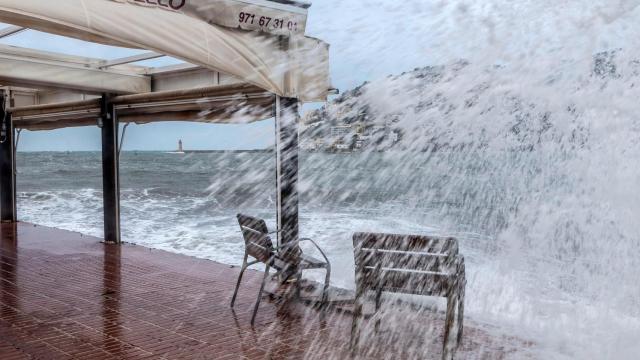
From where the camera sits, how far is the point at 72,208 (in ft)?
81.1

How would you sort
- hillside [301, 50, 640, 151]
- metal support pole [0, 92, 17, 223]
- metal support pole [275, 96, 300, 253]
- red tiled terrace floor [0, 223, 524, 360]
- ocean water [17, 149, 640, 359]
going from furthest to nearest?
metal support pole [0, 92, 17, 223], metal support pole [275, 96, 300, 253], ocean water [17, 149, 640, 359], hillside [301, 50, 640, 151], red tiled terrace floor [0, 223, 524, 360]

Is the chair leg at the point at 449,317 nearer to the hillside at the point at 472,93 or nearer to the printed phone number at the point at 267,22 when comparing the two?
the hillside at the point at 472,93

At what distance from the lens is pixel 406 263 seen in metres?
3.56

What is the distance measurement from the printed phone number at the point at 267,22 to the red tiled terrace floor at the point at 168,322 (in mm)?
2427

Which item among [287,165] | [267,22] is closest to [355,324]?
[287,165]

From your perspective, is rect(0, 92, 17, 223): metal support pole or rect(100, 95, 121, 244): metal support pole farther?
rect(0, 92, 17, 223): metal support pole

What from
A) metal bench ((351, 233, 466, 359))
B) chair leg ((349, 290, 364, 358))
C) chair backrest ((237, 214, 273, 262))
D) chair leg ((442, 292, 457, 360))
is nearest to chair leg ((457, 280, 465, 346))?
metal bench ((351, 233, 466, 359))

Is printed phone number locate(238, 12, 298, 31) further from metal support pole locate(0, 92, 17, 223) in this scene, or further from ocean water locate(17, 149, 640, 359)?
metal support pole locate(0, 92, 17, 223)

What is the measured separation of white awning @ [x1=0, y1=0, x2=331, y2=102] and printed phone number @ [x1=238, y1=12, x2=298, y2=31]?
1.3 inches

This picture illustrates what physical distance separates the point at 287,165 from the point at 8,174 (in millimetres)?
8018

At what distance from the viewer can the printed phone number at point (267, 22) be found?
484 centimetres

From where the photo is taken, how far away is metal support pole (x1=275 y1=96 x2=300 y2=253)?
219 inches

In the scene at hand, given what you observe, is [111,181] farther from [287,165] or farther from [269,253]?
[269,253]

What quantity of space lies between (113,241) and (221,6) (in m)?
5.17
